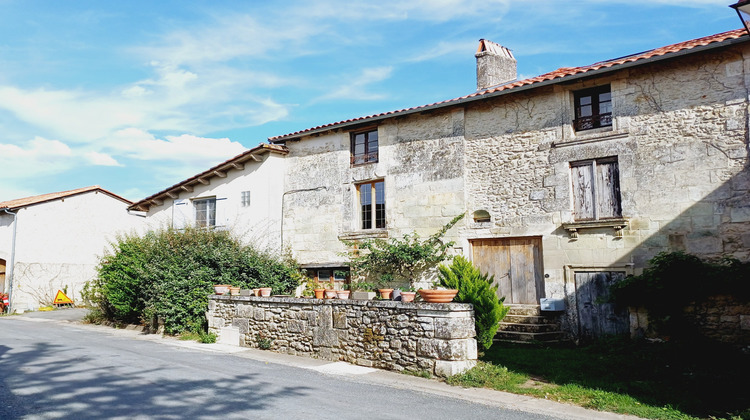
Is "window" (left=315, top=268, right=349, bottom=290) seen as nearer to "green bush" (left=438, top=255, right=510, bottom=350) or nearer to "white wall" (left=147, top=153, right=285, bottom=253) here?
"white wall" (left=147, top=153, right=285, bottom=253)

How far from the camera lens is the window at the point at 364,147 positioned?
1580 centimetres

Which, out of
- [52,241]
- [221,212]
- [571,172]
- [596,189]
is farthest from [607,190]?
[52,241]

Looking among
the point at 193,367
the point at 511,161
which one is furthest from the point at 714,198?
the point at 193,367

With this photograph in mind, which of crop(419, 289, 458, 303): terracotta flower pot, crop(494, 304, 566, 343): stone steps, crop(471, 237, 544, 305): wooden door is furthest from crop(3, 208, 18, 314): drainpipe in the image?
crop(419, 289, 458, 303): terracotta flower pot

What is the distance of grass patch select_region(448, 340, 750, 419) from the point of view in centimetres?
657

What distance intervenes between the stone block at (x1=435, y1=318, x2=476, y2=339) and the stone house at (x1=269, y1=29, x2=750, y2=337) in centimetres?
472

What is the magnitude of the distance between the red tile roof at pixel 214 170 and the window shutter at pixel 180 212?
1.55 ft

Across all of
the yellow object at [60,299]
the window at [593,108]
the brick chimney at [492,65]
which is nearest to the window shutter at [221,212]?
the brick chimney at [492,65]

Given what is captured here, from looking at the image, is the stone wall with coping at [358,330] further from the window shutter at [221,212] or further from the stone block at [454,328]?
the window shutter at [221,212]

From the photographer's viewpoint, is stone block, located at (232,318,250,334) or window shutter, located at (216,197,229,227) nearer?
stone block, located at (232,318,250,334)

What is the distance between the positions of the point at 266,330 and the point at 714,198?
9.41 m

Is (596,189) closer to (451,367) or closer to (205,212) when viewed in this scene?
(451,367)

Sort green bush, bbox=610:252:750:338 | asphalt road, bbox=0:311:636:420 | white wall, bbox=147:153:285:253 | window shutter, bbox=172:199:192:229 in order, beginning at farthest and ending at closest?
window shutter, bbox=172:199:192:229 < white wall, bbox=147:153:285:253 < green bush, bbox=610:252:750:338 < asphalt road, bbox=0:311:636:420

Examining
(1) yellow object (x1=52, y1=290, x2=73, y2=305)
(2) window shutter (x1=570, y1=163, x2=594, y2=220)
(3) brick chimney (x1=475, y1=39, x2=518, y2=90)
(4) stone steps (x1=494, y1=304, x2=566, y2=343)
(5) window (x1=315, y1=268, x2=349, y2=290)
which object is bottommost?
(4) stone steps (x1=494, y1=304, x2=566, y2=343)
